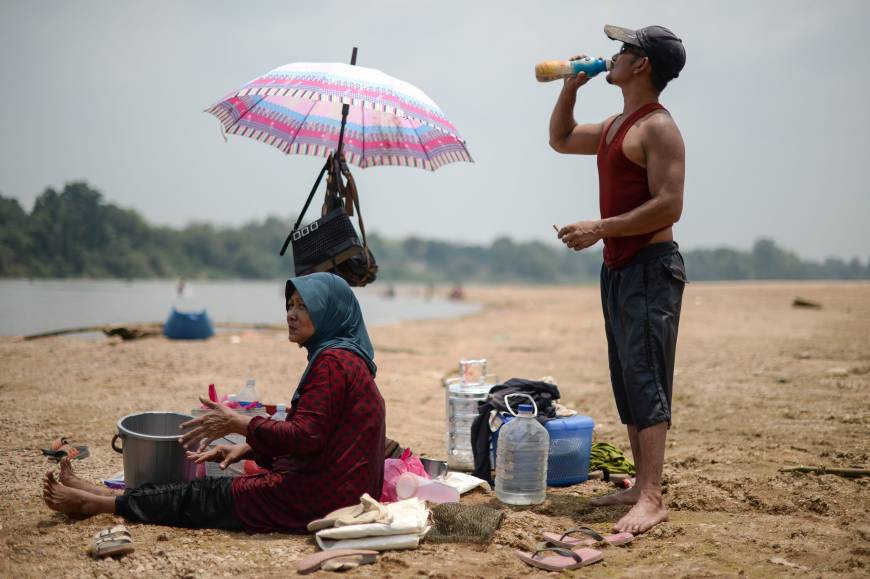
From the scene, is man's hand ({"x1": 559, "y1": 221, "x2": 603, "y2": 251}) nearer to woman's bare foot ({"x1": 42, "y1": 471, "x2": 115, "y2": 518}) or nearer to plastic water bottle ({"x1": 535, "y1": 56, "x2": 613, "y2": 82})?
plastic water bottle ({"x1": 535, "y1": 56, "x2": 613, "y2": 82})

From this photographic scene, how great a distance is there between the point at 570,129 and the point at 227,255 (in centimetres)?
8731

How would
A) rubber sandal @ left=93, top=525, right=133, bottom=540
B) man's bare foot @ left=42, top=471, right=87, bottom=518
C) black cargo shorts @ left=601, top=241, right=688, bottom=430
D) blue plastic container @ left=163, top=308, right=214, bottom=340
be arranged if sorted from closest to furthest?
rubber sandal @ left=93, top=525, right=133, bottom=540 < man's bare foot @ left=42, top=471, right=87, bottom=518 < black cargo shorts @ left=601, top=241, right=688, bottom=430 < blue plastic container @ left=163, top=308, right=214, bottom=340

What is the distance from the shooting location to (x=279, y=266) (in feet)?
328

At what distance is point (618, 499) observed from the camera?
15.4ft

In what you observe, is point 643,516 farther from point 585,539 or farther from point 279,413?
point 279,413

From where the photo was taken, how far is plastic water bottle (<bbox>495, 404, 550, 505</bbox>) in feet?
15.7

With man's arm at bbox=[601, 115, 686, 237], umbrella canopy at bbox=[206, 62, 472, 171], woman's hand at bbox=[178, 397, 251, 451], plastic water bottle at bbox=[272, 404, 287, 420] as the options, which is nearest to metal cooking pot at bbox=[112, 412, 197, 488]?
woman's hand at bbox=[178, 397, 251, 451]

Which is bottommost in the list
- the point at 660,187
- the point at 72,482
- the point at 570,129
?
the point at 72,482

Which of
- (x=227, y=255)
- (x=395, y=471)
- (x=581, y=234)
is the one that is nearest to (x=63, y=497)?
(x=395, y=471)

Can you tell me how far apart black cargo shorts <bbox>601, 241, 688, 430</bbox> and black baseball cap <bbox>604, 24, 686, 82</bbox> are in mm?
1014

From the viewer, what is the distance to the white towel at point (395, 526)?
3695 millimetres

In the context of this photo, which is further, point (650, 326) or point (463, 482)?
point (463, 482)

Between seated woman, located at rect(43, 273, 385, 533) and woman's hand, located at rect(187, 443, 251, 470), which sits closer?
seated woman, located at rect(43, 273, 385, 533)

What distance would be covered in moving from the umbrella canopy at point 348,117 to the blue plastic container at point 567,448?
2299 millimetres
